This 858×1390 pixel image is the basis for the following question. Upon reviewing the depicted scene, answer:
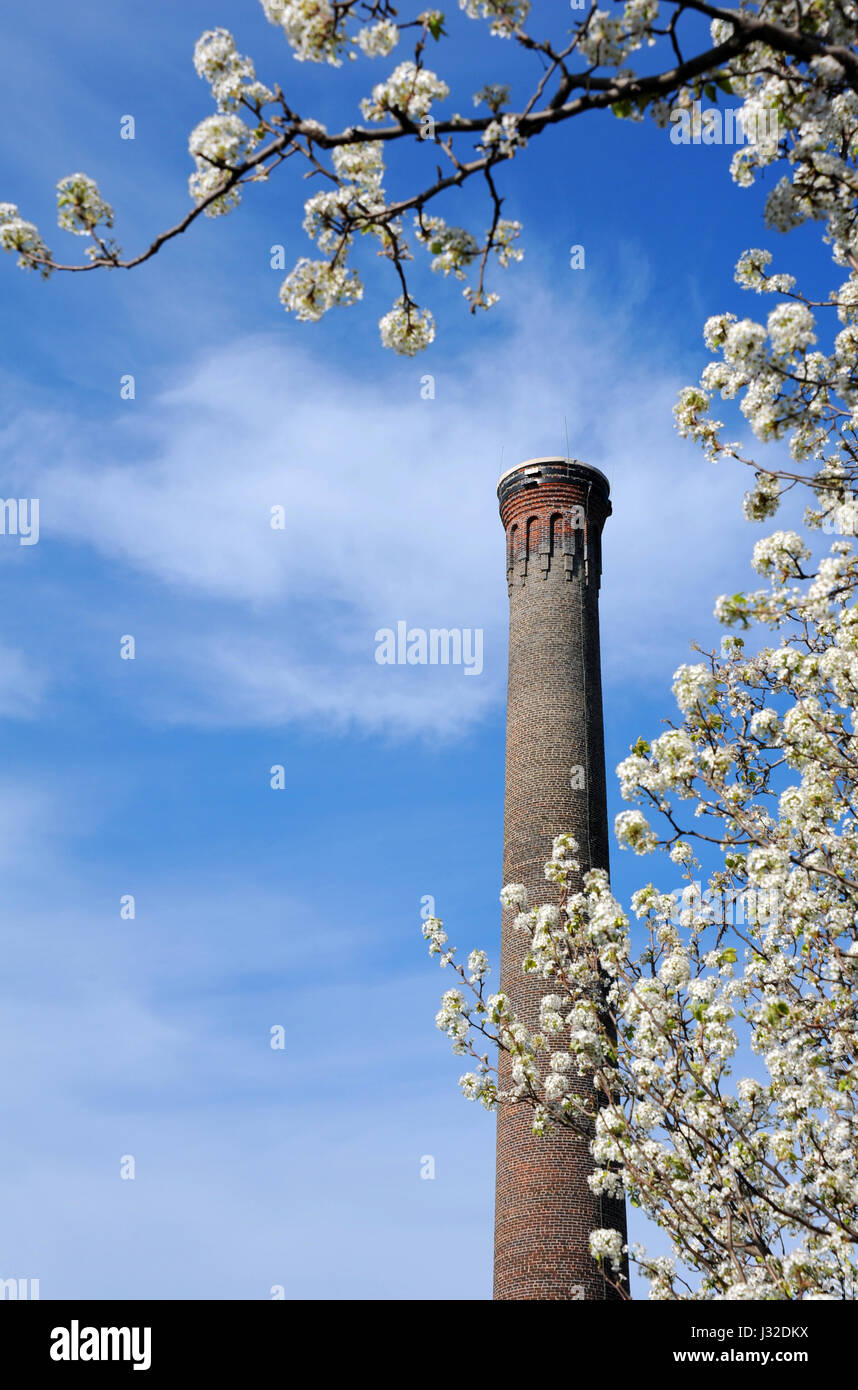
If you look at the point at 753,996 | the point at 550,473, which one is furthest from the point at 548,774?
the point at 753,996

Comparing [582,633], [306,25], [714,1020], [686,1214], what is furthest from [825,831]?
Answer: [582,633]

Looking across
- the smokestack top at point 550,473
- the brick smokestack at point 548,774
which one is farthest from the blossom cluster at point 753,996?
the smokestack top at point 550,473

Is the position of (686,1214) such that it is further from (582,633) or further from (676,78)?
(582,633)

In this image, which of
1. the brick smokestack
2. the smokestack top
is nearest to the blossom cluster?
the brick smokestack

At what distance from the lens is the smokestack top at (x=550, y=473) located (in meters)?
24.1

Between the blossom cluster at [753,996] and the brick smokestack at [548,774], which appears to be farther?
the brick smokestack at [548,774]

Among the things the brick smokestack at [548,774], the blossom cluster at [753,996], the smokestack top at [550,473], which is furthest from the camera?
the smokestack top at [550,473]

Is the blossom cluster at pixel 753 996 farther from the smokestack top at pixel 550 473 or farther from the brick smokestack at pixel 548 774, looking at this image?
the smokestack top at pixel 550 473

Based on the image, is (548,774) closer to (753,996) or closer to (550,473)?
(550,473)

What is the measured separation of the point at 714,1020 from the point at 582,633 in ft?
50.3

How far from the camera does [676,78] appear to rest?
4395 mm

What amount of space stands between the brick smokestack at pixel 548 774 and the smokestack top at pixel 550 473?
0.02 meters

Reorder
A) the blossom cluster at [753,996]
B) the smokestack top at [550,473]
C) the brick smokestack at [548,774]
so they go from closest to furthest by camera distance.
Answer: the blossom cluster at [753,996], the brick smokestack at [548,774], the smokestack top at [550,473]
